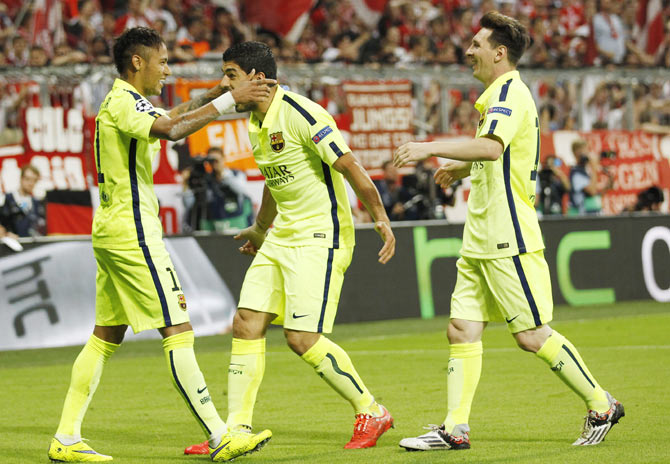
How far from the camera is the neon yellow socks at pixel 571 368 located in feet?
21.0

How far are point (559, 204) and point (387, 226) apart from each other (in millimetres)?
11318

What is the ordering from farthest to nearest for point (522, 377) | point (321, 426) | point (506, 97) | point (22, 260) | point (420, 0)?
point (420, 0)
point (22, 260)
point (522, 377)
point (321, 426)
point (506, 97)

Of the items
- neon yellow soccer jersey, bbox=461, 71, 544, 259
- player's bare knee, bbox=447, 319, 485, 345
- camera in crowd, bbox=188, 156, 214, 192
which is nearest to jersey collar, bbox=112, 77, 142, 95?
neon yellow soccer jersey, bbox=461, 71, 544, 259

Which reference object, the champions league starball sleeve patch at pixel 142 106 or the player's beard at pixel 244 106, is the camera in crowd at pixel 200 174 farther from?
the champions league starball sleeve patch at pixel 142 106

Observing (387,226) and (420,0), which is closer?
(387,226)

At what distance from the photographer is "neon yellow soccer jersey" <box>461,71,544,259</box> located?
640 cm

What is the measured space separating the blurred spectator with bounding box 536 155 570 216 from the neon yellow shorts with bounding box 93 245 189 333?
1152 centimetres

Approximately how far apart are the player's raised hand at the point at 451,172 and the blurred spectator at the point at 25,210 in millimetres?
8085

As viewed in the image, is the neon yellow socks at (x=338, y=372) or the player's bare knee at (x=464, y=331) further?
the neon yellow socks at (x=338, y=372)

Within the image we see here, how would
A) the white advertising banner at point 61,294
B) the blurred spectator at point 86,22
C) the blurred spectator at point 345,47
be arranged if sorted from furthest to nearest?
the blurred spectator at point 345,47 → the blurred spectator at point 86,22 → the white advertising banner at point 61,294

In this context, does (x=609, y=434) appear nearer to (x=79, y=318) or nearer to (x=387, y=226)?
(x=387, y=226)

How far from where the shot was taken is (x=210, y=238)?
13734 mm

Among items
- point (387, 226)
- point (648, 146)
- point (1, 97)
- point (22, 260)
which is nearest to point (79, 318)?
point (22, 260)

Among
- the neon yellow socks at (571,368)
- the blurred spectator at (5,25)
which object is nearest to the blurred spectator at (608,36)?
the blurred spectator at (5,25)
